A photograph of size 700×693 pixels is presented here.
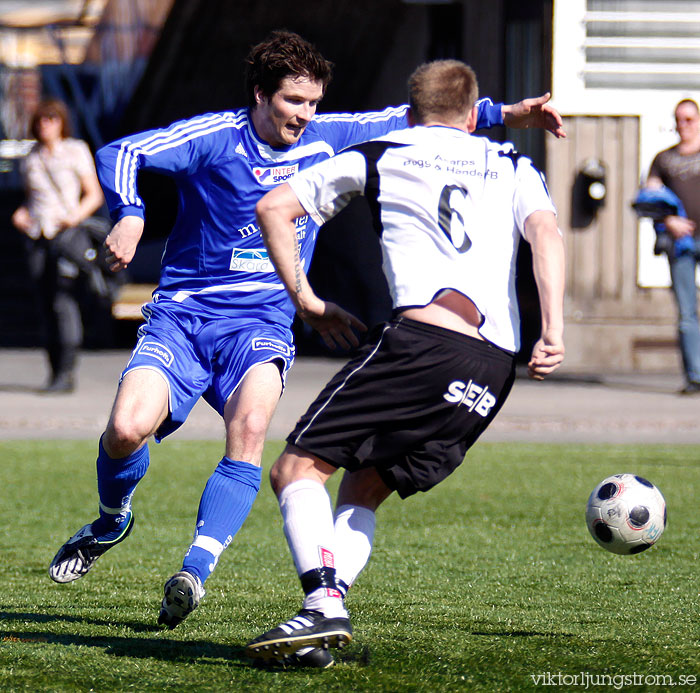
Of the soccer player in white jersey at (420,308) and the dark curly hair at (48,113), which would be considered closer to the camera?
the soccer player in white jersey at (420,308)

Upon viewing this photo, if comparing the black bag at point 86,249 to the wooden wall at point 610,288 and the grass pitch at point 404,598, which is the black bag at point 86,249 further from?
the wooden wall at point 610,288

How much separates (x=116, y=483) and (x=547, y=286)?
1.92 meters

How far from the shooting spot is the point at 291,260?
13.2ft

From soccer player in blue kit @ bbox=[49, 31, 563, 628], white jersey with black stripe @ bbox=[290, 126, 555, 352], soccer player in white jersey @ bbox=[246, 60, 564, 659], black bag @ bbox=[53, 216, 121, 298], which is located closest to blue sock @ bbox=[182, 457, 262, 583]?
soccer player in blue kit @ bbox=[49, 31, 563, 628]

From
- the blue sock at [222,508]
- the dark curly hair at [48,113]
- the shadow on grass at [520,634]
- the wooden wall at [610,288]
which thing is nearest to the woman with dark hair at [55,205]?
the dark curly hair at [48,113]

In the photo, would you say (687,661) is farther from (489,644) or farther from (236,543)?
(236,543)

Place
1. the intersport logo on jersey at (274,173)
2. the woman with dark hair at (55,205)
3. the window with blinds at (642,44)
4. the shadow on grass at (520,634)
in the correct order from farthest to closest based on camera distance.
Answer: the window with blinds at (642,44)
the woman with dark hair at (55,205)
the intersport logo on jersey at (274,173)
the shadow on grass at (520,634)

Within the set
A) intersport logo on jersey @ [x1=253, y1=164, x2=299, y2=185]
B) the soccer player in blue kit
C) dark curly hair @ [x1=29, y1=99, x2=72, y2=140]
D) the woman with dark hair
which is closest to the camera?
the soccer player in blue kit

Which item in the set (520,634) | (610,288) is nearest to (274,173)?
(520,634)

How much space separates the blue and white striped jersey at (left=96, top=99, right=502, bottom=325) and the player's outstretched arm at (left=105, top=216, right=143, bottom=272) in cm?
37

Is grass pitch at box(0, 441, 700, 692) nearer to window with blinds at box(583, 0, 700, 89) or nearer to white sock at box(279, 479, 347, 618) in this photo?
white sock at box(279, 479, 347, 618)

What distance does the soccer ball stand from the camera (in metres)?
4.54

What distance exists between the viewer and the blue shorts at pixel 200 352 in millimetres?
4879

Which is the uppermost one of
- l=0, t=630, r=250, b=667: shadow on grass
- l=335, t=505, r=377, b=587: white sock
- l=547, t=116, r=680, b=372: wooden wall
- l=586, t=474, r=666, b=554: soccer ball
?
l=335, t=505, r=377, b=587: white sock
